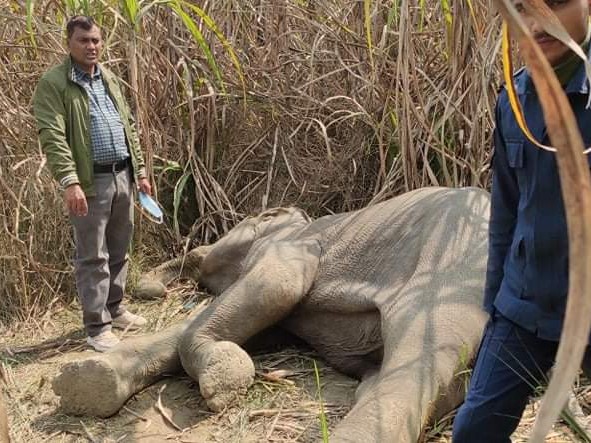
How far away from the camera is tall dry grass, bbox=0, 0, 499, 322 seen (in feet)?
11.6

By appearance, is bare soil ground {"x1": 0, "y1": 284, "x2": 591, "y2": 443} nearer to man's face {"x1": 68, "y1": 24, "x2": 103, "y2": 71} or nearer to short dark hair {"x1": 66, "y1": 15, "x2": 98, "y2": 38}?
man's face {"x1": 68, "y1": 24, "x2": 103, "y2": 71}

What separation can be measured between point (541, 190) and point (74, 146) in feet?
7.48

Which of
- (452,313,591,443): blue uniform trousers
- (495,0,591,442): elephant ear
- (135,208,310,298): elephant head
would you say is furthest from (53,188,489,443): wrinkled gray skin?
(495,0,591,442): elephant ear

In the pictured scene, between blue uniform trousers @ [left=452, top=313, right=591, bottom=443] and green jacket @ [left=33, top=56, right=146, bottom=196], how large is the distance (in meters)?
2.04

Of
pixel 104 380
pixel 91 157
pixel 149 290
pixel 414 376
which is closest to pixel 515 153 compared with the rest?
pixel 414 376

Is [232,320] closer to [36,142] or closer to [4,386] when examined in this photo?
[4,386]

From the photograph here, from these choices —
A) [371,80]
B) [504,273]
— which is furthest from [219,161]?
[504,273]

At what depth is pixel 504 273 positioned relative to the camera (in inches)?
65.4

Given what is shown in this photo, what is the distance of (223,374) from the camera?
2584 mm

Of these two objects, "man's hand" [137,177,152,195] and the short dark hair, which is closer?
the short dark hair

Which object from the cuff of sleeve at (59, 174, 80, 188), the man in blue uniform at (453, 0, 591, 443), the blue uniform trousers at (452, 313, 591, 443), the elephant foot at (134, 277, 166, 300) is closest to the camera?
the man in blue uniform at (453, 0, 591, 443)

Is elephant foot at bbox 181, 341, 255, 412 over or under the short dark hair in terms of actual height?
under

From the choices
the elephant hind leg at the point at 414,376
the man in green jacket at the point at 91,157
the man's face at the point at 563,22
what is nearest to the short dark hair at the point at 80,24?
the man in green jacket at the point at 91,157

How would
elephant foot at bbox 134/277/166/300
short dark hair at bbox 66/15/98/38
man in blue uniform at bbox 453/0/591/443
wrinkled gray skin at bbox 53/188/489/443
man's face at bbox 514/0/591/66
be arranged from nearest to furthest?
man's face at bbox 514/0/591/66 → man in blue uniform at bbox 453/0/591/443 → wrinkled gray skin at bbox 53/188/489/443 → short dark hair at bbox 66/15/98/38 → elephant foot at bbox 134/277/166/300
